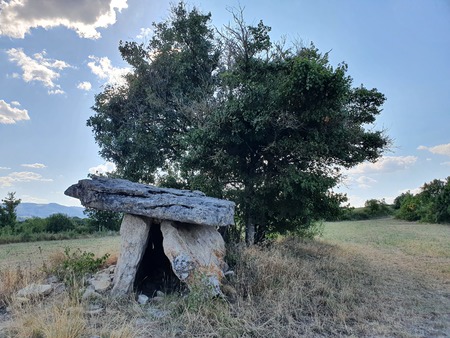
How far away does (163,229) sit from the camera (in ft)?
26.9

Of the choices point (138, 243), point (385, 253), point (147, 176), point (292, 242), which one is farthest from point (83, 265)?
point (385, 253)

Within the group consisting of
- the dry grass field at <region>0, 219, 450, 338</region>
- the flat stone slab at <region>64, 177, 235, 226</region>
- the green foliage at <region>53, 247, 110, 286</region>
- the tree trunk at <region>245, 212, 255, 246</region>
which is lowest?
the dry grass field at <region>0, 219, 450, 338</region>

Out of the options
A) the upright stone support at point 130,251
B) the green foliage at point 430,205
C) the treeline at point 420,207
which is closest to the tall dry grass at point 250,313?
the upright stone support at point 130,251

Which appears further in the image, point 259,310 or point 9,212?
point 9,212

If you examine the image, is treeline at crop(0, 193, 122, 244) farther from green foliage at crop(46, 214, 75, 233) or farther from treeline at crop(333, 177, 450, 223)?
treeline at crop(333, 177, 450, 223)

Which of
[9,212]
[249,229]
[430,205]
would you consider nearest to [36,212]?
[9,212]

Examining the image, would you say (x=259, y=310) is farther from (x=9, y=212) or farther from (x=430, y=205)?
(x=430, y=205)

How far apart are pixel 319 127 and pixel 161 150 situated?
7.34 m

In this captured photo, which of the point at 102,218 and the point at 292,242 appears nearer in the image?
the point at 292,242

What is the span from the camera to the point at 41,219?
34875mm

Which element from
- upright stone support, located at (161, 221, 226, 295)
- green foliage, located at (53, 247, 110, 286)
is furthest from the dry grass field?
green foliage, located at (53, 247, 110, 286)

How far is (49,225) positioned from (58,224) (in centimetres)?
80

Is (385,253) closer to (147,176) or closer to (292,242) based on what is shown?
(292,242)

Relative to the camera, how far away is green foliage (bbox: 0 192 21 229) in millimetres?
33000
